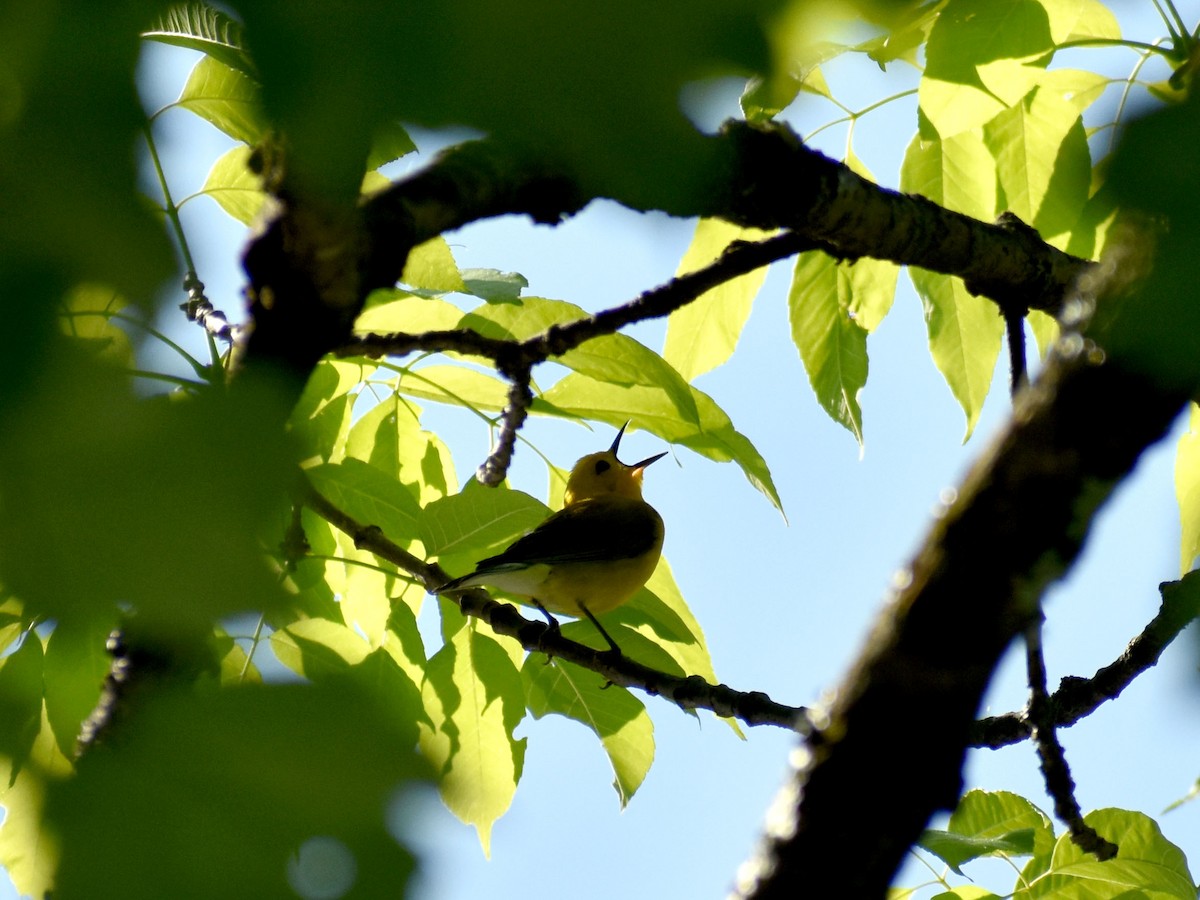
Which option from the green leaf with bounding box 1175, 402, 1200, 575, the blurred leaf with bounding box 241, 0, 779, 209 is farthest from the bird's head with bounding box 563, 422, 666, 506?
the blurred leaf with bounding box 241, 0, 779, 209

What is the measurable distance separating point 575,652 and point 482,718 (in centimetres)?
34

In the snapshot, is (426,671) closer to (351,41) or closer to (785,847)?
(785,847)

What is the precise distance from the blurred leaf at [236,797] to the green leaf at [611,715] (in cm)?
235

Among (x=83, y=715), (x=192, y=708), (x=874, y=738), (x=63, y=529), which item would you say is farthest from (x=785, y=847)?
(x=83, y=715)

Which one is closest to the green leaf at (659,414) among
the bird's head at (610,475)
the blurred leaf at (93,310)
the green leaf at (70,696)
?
the green leaf at (70,696)

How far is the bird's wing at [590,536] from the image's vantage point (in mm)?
5070

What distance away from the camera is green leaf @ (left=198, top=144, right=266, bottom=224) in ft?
9.64

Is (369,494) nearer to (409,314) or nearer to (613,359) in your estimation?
(409,314)

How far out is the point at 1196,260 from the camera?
81cm

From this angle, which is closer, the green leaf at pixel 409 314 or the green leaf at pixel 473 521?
the green leaf at pixel 473 521

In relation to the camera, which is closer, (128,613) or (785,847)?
(128,613)

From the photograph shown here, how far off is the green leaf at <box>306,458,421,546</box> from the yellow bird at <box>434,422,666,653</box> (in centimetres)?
129

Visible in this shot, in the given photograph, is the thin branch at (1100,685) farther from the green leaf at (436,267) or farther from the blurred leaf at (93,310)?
the blurred leaf at (93,310)

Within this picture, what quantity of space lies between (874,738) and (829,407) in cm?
227
